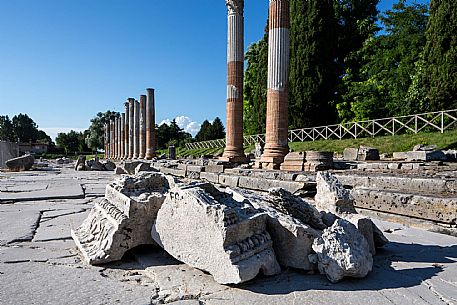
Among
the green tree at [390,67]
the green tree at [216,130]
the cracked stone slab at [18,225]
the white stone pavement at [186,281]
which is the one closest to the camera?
the white stone pavement at [186,281]

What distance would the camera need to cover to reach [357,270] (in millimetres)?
2129

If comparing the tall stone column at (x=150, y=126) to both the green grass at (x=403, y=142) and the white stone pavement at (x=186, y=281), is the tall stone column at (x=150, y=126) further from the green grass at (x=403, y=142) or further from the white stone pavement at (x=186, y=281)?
the white stone pavement at (x=186, y=281)

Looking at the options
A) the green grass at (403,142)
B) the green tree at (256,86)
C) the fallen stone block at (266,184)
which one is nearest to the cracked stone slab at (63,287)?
the fallen stone block at (266,184)

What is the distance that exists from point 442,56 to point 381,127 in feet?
15.3

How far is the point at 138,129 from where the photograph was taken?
31.1m

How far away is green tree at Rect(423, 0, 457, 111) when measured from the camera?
16.3 meters

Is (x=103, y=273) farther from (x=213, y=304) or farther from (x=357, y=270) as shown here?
(x=357, y=270)

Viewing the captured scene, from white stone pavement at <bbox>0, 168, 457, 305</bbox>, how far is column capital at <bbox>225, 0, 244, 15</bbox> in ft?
35.5

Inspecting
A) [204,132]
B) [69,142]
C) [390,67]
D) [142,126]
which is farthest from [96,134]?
[390,67]

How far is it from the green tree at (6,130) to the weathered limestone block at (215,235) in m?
108

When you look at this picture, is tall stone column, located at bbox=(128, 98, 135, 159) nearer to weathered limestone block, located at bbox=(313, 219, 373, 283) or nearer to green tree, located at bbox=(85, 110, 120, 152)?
weathered limestone block, located at bbox=(313, 219, 373, 283)

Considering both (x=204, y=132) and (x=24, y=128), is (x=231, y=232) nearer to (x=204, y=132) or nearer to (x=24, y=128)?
(x=204, y=132)

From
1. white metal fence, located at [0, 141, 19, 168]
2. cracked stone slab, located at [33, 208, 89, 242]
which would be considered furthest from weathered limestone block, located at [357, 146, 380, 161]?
white metal fence, located at [0, 141, 19, 168]

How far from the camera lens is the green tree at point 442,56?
53.5 feet
